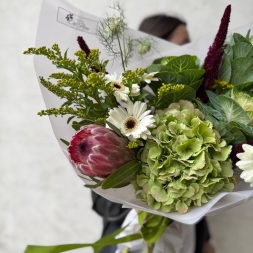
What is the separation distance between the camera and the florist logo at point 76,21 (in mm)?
591

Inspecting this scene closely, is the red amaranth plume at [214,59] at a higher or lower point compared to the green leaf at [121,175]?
higher

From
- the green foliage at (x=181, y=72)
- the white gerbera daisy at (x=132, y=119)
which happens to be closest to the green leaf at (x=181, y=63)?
the green foliage at (x=181, y=72)

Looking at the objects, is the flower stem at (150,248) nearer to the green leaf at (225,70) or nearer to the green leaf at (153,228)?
the green leaf at (153,228)

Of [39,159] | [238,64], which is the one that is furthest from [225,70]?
[39,159]

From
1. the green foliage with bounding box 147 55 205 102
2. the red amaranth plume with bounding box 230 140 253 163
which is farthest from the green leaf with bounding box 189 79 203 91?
the red amaranth plume with bounding box 230 140 253 163

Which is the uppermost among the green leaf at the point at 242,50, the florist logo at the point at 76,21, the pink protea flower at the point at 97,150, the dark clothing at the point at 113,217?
the florist logo at the point at 76,21

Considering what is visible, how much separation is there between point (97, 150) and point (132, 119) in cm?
6

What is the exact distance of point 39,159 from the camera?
121 centimetres

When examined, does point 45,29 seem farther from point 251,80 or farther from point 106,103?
point 251,80

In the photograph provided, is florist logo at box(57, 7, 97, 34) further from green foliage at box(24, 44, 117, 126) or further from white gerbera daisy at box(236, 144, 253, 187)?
white gerbera daisy at box(236, 144, 253, 187)

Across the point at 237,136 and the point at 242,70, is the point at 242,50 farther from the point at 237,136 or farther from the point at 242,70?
the point at 237,136

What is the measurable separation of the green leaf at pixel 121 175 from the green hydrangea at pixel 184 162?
2 cm

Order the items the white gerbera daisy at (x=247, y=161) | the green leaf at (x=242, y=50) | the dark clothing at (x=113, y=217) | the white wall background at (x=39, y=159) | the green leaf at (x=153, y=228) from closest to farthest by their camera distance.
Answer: the white gerbera daisy at (x=247, y=161) → the green leaf at (x=242, y=50) → the green leaf at (x=153, y=228) → the dark clothing at (x=113, y=217) → the white wall background at (x=39, y=159)

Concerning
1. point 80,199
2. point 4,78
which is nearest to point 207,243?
point 80,199
